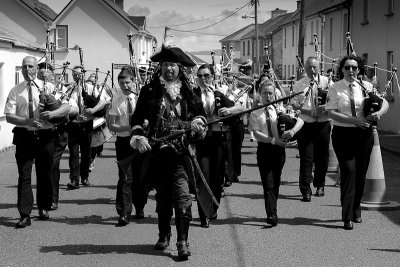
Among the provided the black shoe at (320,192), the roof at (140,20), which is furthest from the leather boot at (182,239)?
the roof at (140,20)

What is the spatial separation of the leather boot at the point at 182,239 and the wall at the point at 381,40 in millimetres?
19201

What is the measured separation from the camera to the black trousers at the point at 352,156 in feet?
32.2

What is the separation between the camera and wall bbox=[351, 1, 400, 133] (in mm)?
27312

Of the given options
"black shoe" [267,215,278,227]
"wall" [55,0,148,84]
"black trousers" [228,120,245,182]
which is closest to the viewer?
"black shoe" [267,215,278,227]

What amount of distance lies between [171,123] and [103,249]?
152 cm

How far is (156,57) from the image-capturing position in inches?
323

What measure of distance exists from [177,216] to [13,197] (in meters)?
5.01

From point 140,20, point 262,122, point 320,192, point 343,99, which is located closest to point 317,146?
point 320,192

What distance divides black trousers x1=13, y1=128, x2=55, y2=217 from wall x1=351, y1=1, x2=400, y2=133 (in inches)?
700

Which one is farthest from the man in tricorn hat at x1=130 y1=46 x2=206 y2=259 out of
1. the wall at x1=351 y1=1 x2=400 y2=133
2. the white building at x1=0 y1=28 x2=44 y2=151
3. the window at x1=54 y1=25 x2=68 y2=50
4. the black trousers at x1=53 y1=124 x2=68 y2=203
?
the window at x1=54 y1=25 x2=68 y2=50

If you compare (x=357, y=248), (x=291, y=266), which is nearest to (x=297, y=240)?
(x=357, y=248)

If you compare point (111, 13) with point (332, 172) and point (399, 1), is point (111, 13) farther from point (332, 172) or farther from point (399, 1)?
point (332, 172)

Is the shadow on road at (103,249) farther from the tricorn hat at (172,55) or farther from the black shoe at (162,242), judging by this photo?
the tricorn hat at (172,55)

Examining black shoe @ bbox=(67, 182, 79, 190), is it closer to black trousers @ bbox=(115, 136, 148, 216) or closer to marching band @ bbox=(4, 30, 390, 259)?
marching band @ bbox=(4, 30, 390, 259)
